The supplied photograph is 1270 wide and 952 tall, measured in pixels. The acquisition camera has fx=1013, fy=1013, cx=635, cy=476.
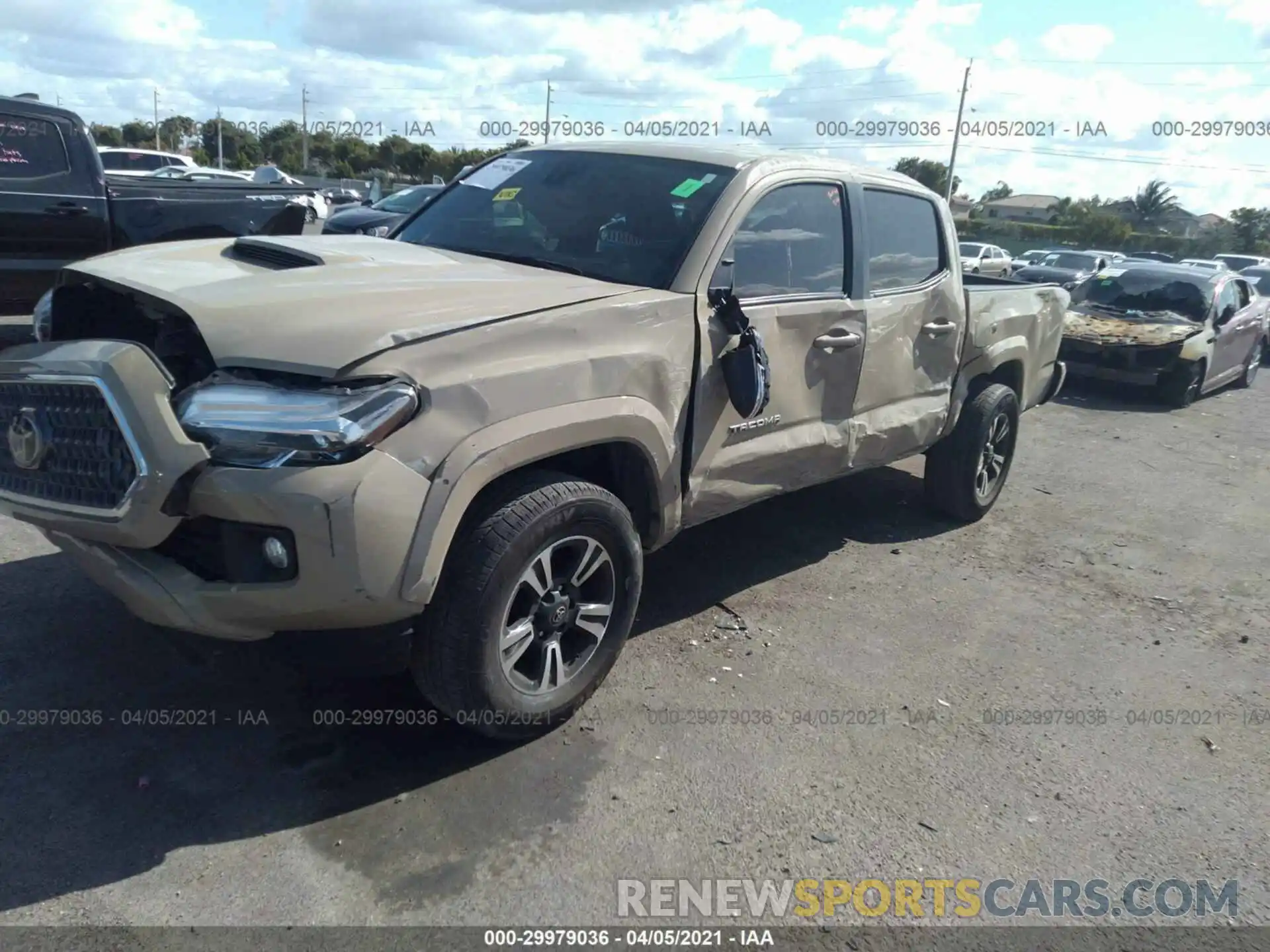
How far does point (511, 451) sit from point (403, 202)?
12769 millimetres

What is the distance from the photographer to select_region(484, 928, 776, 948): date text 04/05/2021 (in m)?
2.54

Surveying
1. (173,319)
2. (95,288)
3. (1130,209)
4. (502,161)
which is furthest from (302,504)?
(1130,209)

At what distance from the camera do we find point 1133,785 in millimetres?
3473

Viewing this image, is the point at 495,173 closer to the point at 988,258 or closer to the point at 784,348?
the point at 784,348

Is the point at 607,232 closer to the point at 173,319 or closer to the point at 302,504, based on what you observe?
the point at 173,319

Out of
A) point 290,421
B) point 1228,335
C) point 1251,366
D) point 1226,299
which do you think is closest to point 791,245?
point 290,421

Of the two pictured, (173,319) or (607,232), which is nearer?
(173,319)

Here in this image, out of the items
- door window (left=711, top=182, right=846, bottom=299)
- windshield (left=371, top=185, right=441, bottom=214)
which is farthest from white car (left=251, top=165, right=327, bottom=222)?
door window (left=711, top=182, right=846, bottom=299)

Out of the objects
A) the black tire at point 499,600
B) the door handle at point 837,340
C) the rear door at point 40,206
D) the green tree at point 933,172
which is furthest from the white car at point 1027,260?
the black tire at point 499,600

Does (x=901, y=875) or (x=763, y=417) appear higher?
(x=763, y=417)

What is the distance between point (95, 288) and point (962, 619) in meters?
3.82

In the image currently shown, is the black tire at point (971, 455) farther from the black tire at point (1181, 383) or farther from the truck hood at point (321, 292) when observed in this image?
the black tire at point (1181, 383)

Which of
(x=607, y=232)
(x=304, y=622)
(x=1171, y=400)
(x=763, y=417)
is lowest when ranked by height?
(x=1171, y=400)

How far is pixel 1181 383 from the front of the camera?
11.1 metres
